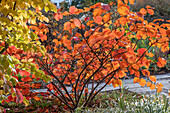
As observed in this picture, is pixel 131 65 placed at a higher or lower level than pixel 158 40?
lower

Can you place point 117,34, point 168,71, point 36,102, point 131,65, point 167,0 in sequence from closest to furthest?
point 117,34 → point 131,65 → point 36,102 → point 168,71 → point 167,0

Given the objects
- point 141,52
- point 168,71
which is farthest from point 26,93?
point 168,71

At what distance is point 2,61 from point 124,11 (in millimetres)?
1125

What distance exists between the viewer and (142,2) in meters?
9.60

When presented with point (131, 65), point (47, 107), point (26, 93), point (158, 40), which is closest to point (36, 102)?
point (47, 107)

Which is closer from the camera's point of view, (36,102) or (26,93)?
(26,93)

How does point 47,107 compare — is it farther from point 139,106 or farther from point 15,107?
point 139,106

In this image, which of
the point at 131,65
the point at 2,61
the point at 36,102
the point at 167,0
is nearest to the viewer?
the point at 2,61

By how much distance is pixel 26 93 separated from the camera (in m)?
2.13

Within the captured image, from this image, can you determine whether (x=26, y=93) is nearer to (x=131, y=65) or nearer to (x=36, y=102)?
(x=36, y=102)

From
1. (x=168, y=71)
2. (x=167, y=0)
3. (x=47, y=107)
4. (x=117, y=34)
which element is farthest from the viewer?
(x=167, y=0)

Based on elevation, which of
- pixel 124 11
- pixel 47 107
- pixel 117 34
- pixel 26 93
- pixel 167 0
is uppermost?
pixel 167 0

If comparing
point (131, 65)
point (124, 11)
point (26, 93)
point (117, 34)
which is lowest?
point (26, 93)

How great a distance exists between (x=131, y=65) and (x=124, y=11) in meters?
0.62
